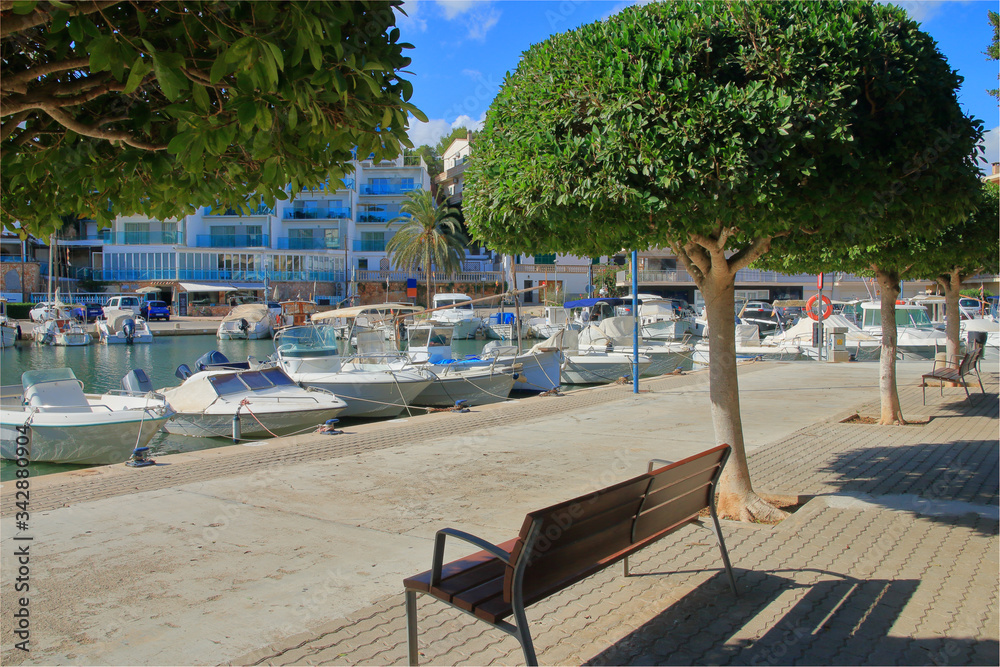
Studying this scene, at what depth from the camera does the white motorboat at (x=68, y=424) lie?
41.4 feet

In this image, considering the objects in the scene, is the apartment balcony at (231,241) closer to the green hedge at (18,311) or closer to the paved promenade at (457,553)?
the green hedge at (18,311)

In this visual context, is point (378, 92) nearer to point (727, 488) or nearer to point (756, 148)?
point (756, 148)

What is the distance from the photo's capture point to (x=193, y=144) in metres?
3.14

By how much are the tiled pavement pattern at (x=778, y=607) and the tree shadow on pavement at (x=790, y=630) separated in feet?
0.04

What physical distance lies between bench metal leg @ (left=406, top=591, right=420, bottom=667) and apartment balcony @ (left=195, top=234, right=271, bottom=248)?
6753cm

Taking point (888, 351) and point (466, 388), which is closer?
point (888, 351)

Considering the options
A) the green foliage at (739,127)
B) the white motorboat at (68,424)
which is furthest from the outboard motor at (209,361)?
the green foliage at (739,127)

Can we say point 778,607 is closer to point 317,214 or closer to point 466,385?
point 466,385

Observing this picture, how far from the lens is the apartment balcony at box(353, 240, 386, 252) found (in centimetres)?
7138

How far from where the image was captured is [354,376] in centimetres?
1820

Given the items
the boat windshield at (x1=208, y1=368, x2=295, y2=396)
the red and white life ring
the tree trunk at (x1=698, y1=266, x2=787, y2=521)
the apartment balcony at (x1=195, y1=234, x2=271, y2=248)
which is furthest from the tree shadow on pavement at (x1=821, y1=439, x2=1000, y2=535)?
the apartment balcony at (x1=195, y1=234, x2=271, y2=248)

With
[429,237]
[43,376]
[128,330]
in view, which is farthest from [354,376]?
[429,237]

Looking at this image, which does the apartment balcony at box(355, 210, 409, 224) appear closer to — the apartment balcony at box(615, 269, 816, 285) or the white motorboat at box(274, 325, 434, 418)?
the apartment balcony at box(615, 269, 816, 285)

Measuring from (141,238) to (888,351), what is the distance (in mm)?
67182
